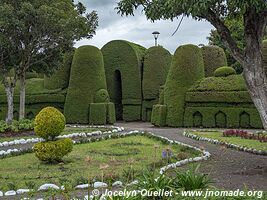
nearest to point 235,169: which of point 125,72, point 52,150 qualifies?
point 52,150

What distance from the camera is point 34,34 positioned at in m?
18.4

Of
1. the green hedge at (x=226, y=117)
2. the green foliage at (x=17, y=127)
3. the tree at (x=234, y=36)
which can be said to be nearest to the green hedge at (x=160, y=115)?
the green hedge at (x=226, y=117)

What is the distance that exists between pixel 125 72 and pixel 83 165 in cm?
1801

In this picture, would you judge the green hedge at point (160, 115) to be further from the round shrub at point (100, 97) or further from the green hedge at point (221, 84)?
the round shrub at point (100, 97)

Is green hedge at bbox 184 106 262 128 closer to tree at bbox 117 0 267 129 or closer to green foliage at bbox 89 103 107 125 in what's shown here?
green foliage at bbox 89 103 107 125

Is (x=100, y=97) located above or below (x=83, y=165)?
above

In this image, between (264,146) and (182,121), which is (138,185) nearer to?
(264,146)

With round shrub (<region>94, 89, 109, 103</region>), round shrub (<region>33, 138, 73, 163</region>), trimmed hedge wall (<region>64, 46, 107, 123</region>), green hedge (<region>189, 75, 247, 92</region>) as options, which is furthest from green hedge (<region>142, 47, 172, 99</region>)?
round shrub (<region>33, 138, 73, 163</region>)

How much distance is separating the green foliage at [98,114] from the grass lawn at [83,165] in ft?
30.0

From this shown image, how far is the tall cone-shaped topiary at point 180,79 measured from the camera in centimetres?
2195

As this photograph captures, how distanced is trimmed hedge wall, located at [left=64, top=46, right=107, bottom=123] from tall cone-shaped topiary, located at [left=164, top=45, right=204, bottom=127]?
4.60m

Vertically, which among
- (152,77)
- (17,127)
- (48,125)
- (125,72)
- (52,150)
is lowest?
(52,150)

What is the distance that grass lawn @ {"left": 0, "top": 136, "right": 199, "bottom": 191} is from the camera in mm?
7629

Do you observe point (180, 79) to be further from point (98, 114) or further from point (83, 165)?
point (83, 165)
